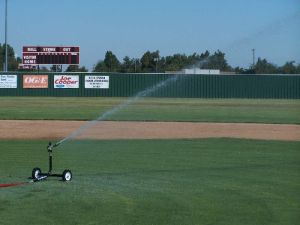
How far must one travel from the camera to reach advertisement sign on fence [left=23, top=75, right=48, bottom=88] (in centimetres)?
5597

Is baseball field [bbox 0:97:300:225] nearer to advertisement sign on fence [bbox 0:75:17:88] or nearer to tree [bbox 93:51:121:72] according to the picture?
advertisement sign on fence [bbox 0:75:17:88]

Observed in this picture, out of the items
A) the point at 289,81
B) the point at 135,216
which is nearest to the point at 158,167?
the point at 135,216

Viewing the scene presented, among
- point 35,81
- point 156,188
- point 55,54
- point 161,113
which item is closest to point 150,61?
point 55,54

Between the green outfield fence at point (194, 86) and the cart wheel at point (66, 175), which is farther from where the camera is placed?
the green outfield fence at point (194, 86)

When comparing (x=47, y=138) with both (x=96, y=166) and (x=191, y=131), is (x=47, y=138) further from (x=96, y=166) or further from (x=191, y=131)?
(x=96, y=166)

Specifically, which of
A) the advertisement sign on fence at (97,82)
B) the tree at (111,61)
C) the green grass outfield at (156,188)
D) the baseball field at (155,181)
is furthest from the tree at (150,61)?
the green grass outfield at (156,188)

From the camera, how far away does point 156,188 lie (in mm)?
9289

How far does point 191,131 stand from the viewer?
22.8 metres

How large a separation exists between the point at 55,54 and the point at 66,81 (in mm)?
9842

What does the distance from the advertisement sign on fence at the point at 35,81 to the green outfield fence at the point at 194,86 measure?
0.95 ft

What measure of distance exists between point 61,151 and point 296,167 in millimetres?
5718

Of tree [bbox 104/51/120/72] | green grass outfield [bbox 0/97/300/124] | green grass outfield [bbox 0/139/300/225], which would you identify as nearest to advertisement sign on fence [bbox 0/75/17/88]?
green grass outfield [bbox 0/97/300/124]

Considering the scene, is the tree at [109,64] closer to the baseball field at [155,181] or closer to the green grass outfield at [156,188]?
the baseball field at [155,181]

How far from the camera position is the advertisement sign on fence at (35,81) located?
2203 inches
